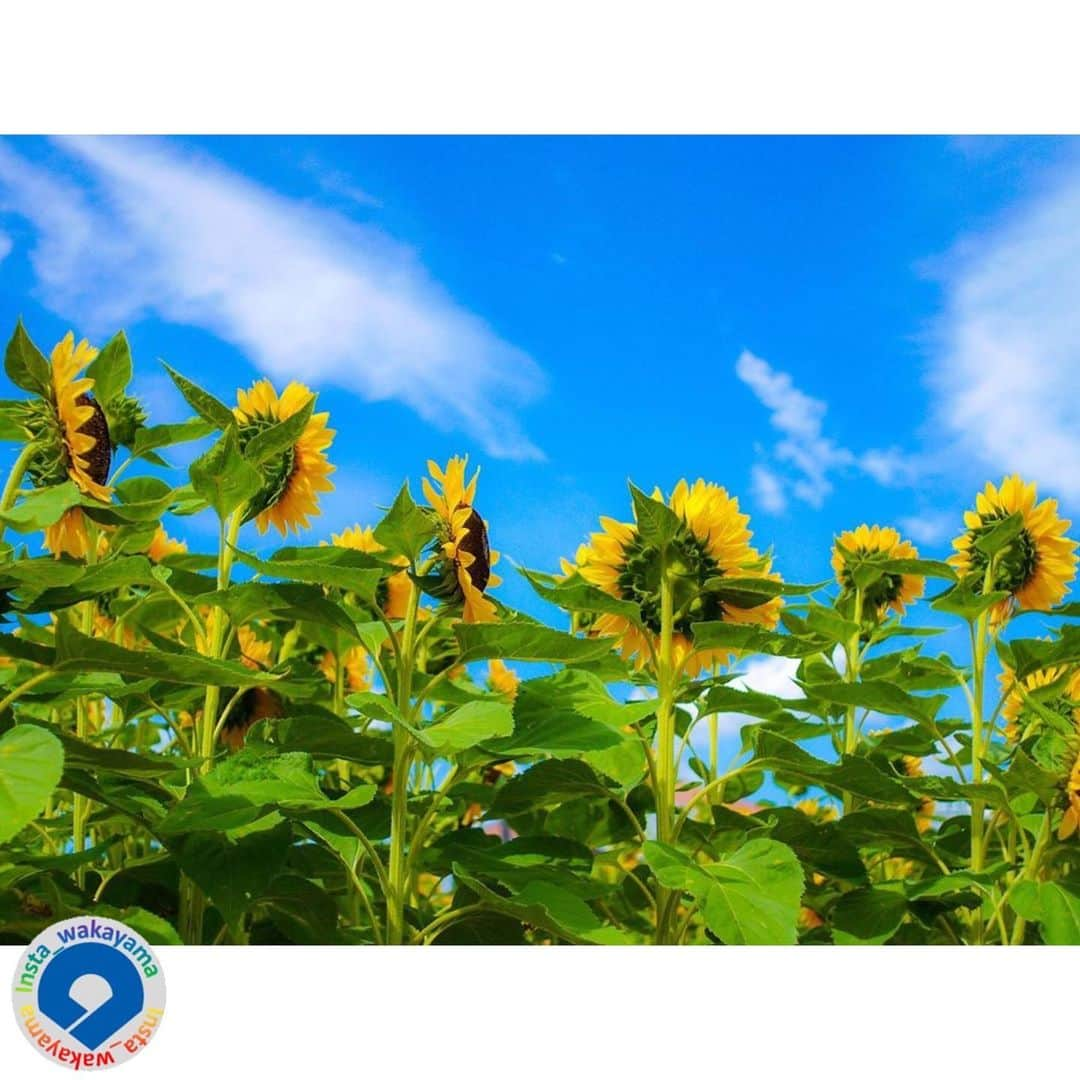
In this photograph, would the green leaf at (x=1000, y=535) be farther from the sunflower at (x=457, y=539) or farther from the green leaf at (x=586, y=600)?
the sunflower at (x=457, y=539)

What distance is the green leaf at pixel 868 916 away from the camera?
170 centimetres

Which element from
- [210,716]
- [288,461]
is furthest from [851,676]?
[210,716]

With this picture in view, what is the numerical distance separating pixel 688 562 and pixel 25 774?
937 millimetres

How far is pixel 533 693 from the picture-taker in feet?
4.86

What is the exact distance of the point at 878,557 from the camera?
2488 millimetres

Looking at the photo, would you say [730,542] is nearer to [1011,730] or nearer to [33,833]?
[1011,730]

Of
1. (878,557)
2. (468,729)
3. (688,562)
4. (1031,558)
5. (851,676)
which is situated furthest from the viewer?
(878,557)

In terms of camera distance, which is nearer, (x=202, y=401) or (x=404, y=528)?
(x=404, y=528)

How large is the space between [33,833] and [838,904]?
1.46 metres

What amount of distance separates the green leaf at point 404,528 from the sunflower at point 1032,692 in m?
0.88

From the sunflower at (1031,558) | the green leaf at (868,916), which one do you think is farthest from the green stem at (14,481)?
the sunflower at (1031,558)

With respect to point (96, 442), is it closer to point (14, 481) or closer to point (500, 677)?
point (14, 481)
